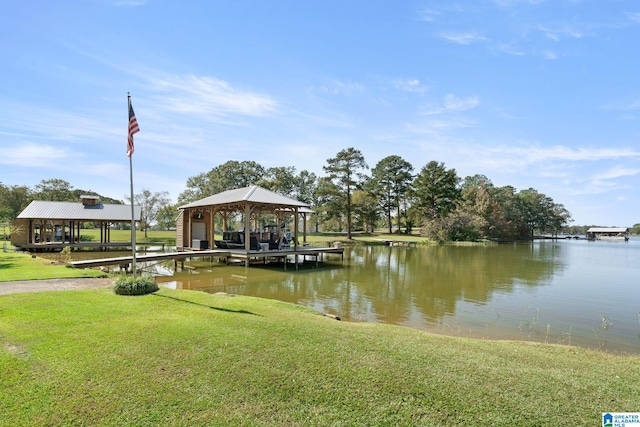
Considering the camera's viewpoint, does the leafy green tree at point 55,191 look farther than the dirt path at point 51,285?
Yes

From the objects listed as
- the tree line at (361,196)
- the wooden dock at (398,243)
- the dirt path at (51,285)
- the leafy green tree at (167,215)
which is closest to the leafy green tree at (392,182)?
the tree line at (361,196)

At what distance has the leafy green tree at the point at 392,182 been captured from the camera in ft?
168

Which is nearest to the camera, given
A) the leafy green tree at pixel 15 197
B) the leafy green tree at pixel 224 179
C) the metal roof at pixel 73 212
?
the metal roof at pixel 73 212

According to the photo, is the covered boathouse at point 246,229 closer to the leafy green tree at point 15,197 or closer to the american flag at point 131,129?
the american flag at point 131,129

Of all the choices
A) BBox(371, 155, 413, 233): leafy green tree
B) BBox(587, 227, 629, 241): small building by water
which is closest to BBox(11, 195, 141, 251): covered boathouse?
BBox(371, 155, 413, 233): leafy green tree

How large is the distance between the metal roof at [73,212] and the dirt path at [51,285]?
1876cm

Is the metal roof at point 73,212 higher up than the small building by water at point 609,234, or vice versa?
the metal roof at point 73,212

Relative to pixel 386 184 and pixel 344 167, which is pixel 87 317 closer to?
pixel 344 167

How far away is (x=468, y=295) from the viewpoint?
12344 millimetres

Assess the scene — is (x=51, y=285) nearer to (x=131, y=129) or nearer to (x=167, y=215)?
(x=131, y=129)

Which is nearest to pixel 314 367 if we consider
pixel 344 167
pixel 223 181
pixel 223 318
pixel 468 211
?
pixel 223 318

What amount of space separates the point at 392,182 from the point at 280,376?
4993cm

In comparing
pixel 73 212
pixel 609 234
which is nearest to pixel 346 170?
→ pixel 73 212

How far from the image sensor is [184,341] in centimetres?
492
